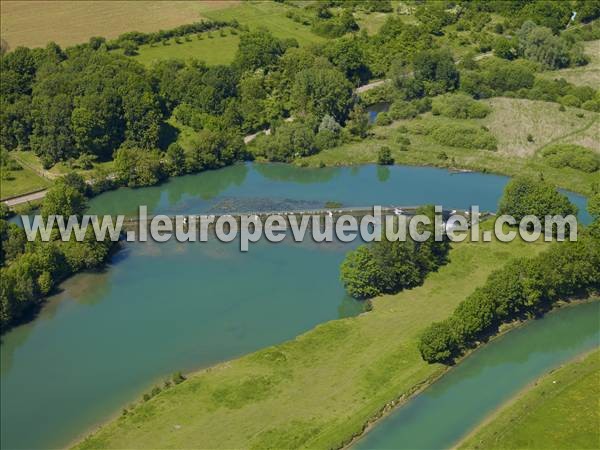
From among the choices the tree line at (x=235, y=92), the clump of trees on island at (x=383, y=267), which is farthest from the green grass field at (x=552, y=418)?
the tree line at (x=235, y=92)

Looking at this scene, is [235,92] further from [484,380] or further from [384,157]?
[484,380]

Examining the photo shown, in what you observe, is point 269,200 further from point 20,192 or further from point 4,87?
point 4,87

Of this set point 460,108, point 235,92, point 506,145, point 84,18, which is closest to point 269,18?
point 84,18

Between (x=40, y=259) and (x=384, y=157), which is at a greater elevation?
(x=384, y=157)

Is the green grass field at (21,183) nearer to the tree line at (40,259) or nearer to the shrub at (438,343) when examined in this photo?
the tree line at (40,259)

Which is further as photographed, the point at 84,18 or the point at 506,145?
A: the point at 84,18

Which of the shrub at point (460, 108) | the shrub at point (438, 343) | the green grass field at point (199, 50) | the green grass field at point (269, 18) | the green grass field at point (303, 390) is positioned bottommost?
the green grass field at point (303, 390)
